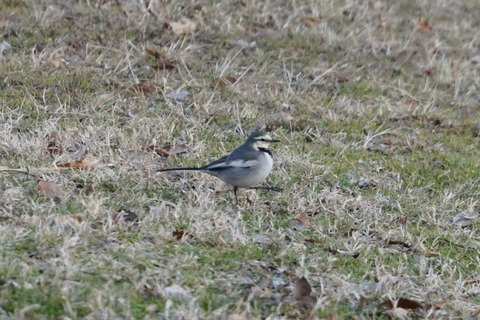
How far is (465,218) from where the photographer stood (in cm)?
779

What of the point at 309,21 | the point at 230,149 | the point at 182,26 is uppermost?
the point at 230,149

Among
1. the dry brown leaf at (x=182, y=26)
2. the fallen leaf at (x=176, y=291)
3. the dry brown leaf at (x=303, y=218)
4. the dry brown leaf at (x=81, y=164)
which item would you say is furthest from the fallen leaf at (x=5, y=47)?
the fallen leaf at (x=176, y=291)

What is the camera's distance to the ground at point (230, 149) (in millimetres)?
5504

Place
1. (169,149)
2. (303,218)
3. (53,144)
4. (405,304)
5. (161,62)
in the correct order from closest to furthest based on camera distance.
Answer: (405,304), (303,218), (53,144), (169,149), (161,62)

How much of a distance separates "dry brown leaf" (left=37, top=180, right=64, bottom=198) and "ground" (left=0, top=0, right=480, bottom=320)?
0.02 m

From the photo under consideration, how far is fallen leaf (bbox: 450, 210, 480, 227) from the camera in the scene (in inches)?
304

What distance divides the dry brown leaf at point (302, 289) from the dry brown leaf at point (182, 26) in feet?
21.1

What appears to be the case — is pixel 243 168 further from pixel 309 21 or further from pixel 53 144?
pixel 309 21

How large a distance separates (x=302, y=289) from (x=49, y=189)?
7.21 ft

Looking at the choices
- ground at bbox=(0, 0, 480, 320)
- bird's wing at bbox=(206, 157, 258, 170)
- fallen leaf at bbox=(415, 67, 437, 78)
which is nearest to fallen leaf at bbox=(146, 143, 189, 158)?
ground at bbox=(0, 0, 480, 320)

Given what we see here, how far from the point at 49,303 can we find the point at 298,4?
909 centimetres

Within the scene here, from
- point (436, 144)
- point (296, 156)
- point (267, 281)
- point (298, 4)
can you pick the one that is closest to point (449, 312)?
point (267, 281)

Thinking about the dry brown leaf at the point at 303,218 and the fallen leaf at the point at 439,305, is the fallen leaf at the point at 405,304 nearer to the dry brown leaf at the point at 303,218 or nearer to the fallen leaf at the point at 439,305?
the fallen leaf at the point at 439,305

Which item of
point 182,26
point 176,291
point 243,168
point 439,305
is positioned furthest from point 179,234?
point 182,26
